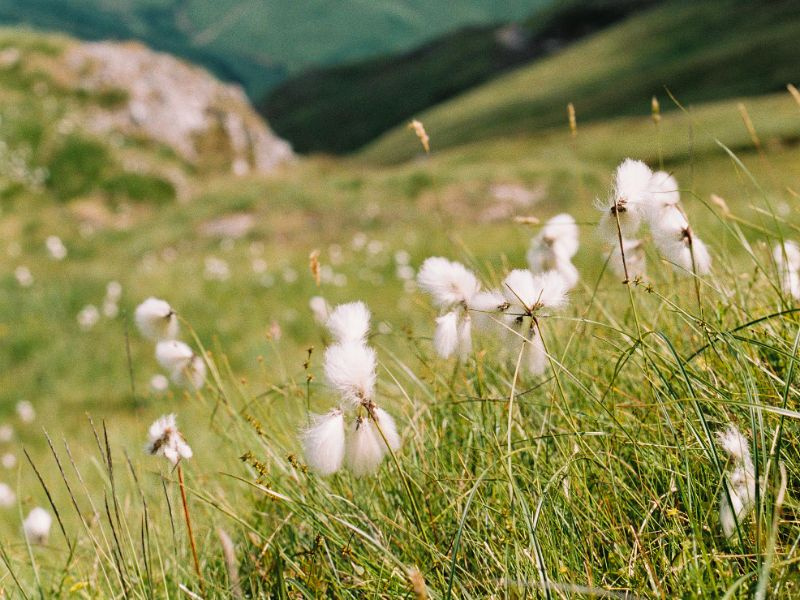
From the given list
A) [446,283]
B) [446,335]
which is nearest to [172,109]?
→ [446,283]

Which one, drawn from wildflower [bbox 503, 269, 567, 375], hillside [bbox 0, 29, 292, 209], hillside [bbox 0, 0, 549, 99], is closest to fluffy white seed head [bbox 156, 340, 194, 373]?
wildflower [bbox 503, 269, 567, 375]

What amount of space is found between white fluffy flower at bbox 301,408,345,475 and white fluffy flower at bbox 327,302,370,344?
0.64 ft

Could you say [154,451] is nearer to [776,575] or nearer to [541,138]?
[776,575]

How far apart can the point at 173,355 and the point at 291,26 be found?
7679 inches

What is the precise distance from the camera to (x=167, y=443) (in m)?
1.81

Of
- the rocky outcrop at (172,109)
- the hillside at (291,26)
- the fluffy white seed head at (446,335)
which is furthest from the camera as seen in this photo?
the hillside at (291,26)

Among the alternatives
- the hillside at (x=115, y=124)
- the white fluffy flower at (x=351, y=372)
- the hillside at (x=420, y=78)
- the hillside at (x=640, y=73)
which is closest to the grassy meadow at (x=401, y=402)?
the white fluffy flower at (x=351, y=372)

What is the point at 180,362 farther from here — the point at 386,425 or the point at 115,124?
the point at 115,124

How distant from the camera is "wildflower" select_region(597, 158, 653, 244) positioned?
1578 mm

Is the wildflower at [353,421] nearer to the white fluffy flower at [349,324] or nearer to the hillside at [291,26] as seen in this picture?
the white fluffy flower at [349,324]

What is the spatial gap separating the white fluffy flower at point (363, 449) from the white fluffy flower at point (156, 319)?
917 millimetres

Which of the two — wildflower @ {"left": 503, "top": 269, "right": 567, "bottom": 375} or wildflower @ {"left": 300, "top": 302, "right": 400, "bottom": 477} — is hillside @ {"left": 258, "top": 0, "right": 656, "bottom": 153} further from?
wildflower @ {"left": 300, "top": 302, "right": 400, "bottom": 477}

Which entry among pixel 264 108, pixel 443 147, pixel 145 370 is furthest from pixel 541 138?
pixel 264 108

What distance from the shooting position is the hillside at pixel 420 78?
9394 cm
